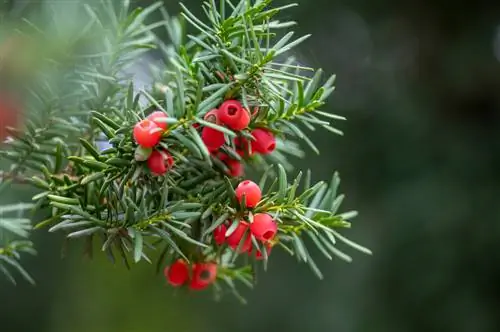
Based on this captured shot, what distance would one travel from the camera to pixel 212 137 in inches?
17.9

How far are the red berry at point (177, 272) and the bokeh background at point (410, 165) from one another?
1100 millimetres

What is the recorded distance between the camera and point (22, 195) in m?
0.97

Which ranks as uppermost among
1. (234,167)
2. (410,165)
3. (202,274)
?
(234,167)

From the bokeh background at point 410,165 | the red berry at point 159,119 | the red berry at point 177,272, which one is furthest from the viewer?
the bokeh background at point 410,165

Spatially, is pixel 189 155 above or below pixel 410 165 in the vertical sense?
above

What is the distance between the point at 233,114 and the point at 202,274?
0.56ft

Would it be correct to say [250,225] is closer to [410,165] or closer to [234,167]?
[234,167]

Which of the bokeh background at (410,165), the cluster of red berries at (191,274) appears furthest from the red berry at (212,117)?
the bokeh background at (410,165)

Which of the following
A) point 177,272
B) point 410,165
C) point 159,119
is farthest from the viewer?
point 410,165

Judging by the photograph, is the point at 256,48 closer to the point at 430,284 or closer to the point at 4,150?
the point at 4,150

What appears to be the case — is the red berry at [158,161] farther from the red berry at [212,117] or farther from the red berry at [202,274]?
the red berry at [202,274]

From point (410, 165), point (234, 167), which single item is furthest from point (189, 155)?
point (410, 165)

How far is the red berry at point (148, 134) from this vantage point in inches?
16.7

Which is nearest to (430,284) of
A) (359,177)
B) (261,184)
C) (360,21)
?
(359,177)
